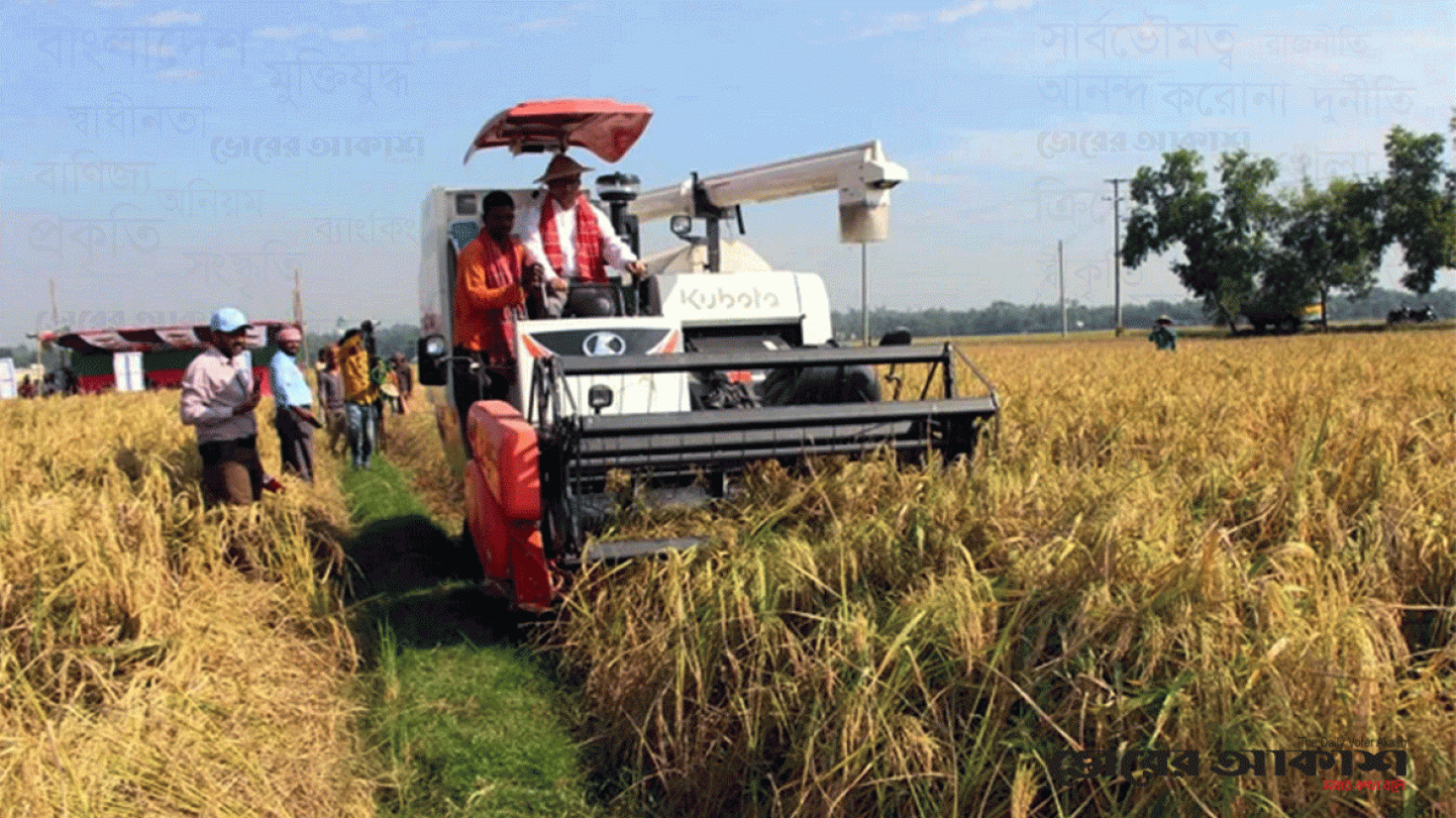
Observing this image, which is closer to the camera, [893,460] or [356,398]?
[893,460]

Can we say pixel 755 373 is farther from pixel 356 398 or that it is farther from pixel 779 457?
pixel 356 398

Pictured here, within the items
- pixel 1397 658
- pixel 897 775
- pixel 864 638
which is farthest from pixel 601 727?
pixel 1397 658

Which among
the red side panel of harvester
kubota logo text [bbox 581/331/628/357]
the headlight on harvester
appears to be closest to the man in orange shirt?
kubota logo text [bbox 581/331/628/357]

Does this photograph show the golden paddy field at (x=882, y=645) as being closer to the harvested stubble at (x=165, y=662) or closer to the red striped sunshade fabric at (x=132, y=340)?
the harvested stubble at (x=165, y=662)

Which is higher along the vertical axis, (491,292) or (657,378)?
(491,292)

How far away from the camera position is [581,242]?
7785 mm

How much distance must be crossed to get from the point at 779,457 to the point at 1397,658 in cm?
285

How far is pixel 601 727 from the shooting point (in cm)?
442

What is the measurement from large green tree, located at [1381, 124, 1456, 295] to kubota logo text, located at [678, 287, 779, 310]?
6416cm

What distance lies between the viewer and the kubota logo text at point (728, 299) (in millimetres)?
8133

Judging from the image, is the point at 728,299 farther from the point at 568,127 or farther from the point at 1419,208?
the point at 1419,208

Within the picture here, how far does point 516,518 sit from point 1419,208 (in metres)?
69.2

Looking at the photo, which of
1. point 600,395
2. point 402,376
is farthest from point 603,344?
point 402,376

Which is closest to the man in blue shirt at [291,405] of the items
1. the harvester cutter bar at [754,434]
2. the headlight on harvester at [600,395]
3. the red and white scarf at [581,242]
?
the red and white scarf at [581,242]
